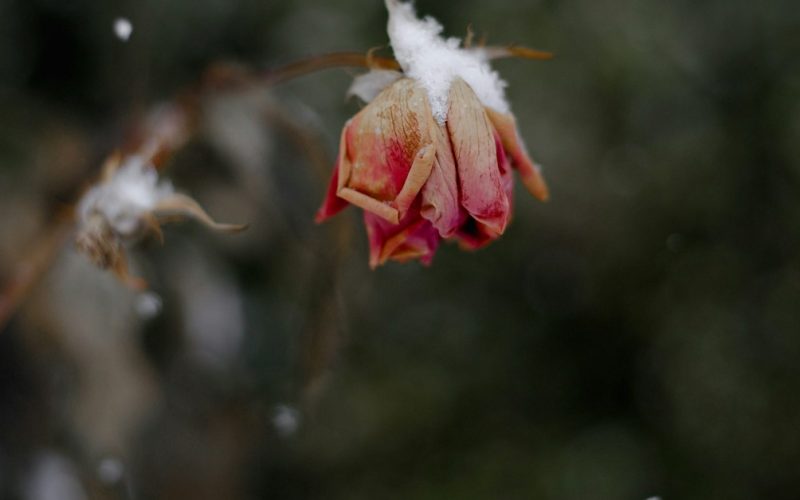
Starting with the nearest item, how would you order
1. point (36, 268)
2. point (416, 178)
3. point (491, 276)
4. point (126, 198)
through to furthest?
point (416, 178) < point (126, 198) < point (36, 268) < point (491, 276)

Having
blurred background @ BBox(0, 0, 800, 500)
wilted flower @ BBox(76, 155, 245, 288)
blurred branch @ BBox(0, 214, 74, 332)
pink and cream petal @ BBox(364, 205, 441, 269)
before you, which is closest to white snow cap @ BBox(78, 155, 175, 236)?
wilted flower @ BBox(76, 155, 245, 288)

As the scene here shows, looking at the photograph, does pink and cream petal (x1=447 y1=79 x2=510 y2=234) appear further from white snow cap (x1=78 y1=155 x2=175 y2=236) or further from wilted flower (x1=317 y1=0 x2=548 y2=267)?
white snow cap (x1=78 y1=155 x2=175 y2=236)

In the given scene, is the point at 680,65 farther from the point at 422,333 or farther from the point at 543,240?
the point at 422,333

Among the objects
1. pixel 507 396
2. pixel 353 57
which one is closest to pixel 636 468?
pixel 507 396

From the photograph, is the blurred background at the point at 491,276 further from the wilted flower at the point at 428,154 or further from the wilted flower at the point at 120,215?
the wilted flower at the point at 428,154

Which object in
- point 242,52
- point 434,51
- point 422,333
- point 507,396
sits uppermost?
point 242,52

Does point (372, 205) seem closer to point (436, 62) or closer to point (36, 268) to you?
point (436, 62)

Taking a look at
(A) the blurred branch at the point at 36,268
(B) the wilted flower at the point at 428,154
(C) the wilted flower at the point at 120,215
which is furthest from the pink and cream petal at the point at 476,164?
(A) the blurred branch at the point at 36,268

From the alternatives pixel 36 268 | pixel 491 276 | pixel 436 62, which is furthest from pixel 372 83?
pixel 491 276
